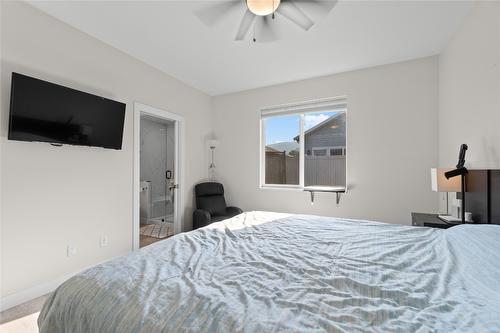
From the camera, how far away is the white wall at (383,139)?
299 centimetres

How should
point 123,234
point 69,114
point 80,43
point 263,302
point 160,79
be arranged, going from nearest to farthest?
point 263,302
point 69,114
point 80,43
point 123,234
point 160,79

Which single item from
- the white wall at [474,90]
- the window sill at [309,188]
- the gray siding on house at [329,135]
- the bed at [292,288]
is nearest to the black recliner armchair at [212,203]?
the window sill at [309,188]

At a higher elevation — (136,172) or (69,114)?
(69,114)

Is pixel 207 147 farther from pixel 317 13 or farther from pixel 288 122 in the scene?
pixel 317 13

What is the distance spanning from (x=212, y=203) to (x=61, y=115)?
8.03 feet

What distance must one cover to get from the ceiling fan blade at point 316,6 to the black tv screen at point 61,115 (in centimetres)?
224

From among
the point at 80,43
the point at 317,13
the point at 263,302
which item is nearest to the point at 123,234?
the point at 80,43

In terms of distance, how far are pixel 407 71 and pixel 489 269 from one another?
287 cm

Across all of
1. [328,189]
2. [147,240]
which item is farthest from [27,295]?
[328,189]

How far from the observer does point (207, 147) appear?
4.43 m

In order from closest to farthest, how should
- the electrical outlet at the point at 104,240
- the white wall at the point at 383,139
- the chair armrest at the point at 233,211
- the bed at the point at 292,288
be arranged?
the bed at the point at 292,288 < the electrical outlet at the point at 104,240 < the white wall at the point at 383,139 < the chair armrest at the point at 233,211

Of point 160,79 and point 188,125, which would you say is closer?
point 160,79

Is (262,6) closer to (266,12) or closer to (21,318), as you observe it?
(266,12)

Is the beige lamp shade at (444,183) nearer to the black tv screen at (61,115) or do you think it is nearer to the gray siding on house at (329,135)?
the gray siding on house at (329,135)
